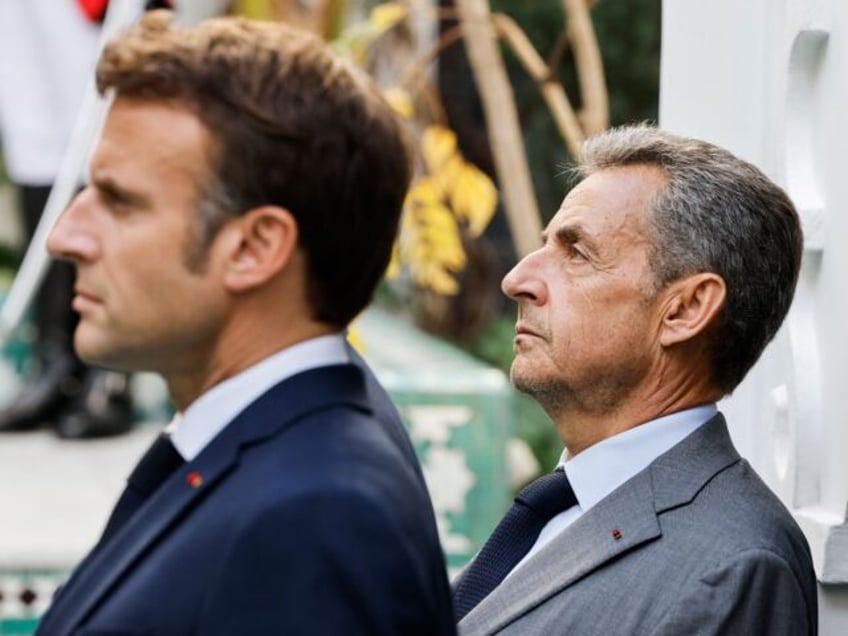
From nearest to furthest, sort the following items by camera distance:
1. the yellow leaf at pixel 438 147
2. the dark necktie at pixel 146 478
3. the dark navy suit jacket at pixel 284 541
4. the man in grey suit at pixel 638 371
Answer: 1. the dark navy suit jacket at pixel 284 541
2. the dark necktie at pixel 146 478
3. the man in grey suit at pixel 638 371
4. the yellow leaf at pixel 438 147

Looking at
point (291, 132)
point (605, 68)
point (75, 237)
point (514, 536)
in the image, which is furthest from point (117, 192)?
point (605, 68)

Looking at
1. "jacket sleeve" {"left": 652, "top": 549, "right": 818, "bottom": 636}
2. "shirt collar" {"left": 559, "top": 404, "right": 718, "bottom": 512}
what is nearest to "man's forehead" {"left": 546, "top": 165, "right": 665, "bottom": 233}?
"shirt collar" {"left": 559, "top": 404, "right": 718, "bottom": 512}

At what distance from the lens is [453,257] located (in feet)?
18.6

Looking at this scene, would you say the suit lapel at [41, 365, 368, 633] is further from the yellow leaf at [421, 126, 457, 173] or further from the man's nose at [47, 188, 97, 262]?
the yellow leaf at [421, 126, 457, 173]

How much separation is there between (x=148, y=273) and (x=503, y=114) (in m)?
3.62

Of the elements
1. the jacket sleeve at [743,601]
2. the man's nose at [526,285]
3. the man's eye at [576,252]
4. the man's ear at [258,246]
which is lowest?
the jacket sleeve at [743,601]

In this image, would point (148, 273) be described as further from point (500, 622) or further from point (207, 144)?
point (500, 622)

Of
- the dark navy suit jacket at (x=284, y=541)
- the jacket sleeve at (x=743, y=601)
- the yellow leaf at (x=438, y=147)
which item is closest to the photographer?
the dark navy suit jacket at (x=284, y=541)

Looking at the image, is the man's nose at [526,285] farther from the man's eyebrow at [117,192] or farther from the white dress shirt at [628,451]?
the man's eyebrow at [117,192]

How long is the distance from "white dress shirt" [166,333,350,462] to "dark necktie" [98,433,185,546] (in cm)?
3

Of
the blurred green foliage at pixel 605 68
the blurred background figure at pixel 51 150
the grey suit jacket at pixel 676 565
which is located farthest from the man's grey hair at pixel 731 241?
the blurred green foliage at pixel 605 68

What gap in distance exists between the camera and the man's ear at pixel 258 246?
164cm

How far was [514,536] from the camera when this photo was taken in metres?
2.56

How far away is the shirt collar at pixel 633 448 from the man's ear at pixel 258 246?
0.90 meters
